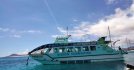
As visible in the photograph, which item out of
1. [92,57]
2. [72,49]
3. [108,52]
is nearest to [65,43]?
[72,49]

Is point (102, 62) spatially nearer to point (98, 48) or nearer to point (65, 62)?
point (98, 48)

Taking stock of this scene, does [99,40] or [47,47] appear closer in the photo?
[47,47]

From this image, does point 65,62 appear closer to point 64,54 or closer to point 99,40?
point 64,54

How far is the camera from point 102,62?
1873 inches

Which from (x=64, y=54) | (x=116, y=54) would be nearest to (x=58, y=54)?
(x=64, y=54)

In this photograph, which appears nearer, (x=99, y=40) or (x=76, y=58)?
(x=76, y=58)

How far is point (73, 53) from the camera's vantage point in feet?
155

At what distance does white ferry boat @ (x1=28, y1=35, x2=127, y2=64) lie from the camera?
46.8 metres

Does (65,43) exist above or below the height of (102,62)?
above

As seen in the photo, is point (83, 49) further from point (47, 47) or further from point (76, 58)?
point (47, 47)

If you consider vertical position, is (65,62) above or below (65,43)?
below

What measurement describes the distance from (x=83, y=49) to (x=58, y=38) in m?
6.34

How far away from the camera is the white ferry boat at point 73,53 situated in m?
46.8

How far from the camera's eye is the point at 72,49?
47438mm
